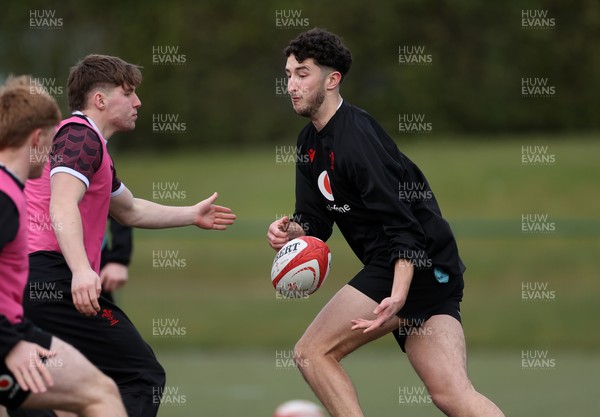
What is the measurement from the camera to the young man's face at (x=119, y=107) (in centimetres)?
648

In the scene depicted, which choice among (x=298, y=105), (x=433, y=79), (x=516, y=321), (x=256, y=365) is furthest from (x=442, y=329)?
(x=433, y=79)

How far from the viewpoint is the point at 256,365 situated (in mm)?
12688

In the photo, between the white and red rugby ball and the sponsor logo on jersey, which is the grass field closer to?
the white and red rugby ball

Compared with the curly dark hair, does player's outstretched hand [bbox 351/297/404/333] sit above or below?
below

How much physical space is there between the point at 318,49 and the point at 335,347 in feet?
5.58

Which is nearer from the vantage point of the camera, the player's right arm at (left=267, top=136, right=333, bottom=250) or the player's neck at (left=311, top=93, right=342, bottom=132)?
the player's neck at (left=311, top=93, right=342, bottom=132)

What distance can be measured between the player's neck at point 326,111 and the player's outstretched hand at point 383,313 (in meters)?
1.12

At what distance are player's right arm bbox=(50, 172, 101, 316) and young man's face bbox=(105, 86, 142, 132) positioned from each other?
0.66 m

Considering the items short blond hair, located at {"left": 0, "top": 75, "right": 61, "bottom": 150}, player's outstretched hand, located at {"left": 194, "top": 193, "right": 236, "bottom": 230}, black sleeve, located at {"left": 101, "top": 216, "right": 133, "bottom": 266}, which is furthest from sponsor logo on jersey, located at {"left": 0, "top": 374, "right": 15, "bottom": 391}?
black sleeve, located at {"left": 101, "top": 216, "right": 133, "bottom": 266}

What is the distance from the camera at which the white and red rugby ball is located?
6.54 metres

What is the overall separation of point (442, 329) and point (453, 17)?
22672mm

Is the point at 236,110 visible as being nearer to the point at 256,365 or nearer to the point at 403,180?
the point at 256,365

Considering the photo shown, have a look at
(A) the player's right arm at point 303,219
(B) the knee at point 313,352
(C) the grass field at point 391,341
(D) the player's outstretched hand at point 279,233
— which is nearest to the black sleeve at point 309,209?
(A) the player's right arm at point 303,219

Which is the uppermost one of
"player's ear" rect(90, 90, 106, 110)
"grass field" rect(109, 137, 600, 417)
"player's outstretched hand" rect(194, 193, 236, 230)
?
"player's ear" rect(90, 90, 106, 110)
